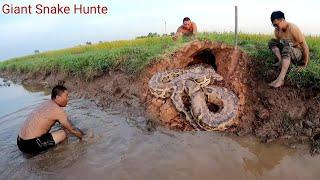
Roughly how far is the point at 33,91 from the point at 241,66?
8.20 meters

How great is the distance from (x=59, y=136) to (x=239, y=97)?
3416mm

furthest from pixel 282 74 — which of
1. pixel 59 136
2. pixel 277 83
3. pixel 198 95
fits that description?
pixel 59 136

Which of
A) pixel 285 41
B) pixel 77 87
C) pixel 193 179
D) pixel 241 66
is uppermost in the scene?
pixel 285 41

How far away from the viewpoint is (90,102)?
9.35 meters

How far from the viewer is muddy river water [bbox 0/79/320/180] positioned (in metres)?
5.25

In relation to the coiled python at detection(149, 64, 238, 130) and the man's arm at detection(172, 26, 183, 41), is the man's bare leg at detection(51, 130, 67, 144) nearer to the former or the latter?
the coiled python at detection(149, 64, 238, 130)

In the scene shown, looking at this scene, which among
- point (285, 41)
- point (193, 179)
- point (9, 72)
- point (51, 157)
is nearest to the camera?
point (193, 179)

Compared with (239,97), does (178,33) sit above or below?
above

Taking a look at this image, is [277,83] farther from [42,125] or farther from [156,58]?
[42,125]

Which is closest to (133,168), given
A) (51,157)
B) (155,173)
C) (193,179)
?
(155,173)

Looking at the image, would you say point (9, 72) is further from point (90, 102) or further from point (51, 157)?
point (51, 157)

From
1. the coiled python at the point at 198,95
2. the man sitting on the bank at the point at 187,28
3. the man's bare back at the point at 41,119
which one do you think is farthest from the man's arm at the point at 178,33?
the man's bare back at the point at 41,119

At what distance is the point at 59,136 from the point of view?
6.50 m

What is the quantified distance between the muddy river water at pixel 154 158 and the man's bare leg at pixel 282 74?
1206mm
